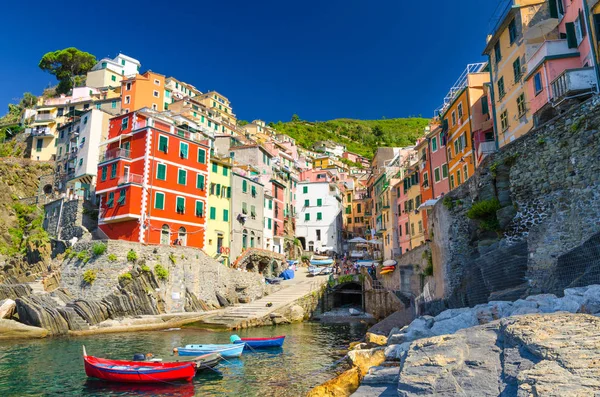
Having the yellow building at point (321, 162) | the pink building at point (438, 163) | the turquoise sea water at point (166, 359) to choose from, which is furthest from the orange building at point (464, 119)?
the yellow building at point (321, 162)

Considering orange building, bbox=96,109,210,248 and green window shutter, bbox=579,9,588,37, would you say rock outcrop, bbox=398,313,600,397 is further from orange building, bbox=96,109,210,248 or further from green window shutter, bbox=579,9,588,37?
orange building, bbox=96,109,210,248

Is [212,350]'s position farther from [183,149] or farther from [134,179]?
[183,149]

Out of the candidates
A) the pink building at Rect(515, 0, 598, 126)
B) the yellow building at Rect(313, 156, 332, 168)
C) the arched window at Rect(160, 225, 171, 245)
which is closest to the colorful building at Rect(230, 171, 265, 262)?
the arched window at Rect(160, 225, 171, 245)

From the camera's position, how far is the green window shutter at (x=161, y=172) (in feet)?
145

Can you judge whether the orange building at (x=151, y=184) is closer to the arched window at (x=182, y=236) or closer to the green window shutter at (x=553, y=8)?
the arched window at (x=182, y=236)

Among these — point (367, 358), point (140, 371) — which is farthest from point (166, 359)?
point (367, 358)

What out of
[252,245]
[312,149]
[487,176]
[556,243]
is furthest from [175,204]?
[312,149]

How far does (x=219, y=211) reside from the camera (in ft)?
169

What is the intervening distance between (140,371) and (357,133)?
521 ft

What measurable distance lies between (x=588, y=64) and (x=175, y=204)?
38057mm

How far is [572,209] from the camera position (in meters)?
16.2

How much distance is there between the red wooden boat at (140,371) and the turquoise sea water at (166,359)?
0.33 meters

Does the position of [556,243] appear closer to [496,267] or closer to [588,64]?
[496,267]

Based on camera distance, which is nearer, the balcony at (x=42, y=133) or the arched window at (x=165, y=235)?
the arched window at (x=165, y=235)
